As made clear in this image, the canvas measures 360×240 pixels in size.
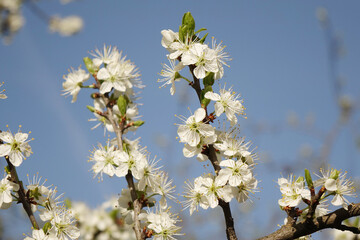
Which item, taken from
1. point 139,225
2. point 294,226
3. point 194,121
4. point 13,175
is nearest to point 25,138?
point 13,175

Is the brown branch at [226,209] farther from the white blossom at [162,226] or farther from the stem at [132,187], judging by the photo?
the stem at [132,187]

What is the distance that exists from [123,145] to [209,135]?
63 cm

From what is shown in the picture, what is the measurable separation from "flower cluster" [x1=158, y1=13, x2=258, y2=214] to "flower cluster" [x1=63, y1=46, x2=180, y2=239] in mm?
236

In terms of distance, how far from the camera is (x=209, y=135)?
1.72 metres

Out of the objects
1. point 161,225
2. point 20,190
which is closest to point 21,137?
point 20,190

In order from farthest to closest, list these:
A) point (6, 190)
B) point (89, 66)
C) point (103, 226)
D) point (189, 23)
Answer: point (103, 226), point (89, 66), point (189, 23), point (6, 190)

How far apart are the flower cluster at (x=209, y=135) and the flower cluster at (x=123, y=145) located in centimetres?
24

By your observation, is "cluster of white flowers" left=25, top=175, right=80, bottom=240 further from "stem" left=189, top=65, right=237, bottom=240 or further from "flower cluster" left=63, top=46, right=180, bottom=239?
"stem" left=189, top=65, right=237, bottom=240

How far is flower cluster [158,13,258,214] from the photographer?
1.71 m

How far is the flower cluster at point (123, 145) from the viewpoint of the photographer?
6.57ft

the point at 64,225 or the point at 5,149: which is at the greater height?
the point at 5,149

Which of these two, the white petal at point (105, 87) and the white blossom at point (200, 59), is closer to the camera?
the white blossom at point (200, 59)

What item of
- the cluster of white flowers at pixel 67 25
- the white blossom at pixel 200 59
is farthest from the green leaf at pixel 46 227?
the cluster of white flowers at pixel 67 25

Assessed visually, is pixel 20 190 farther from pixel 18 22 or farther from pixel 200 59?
pixel 18 22
